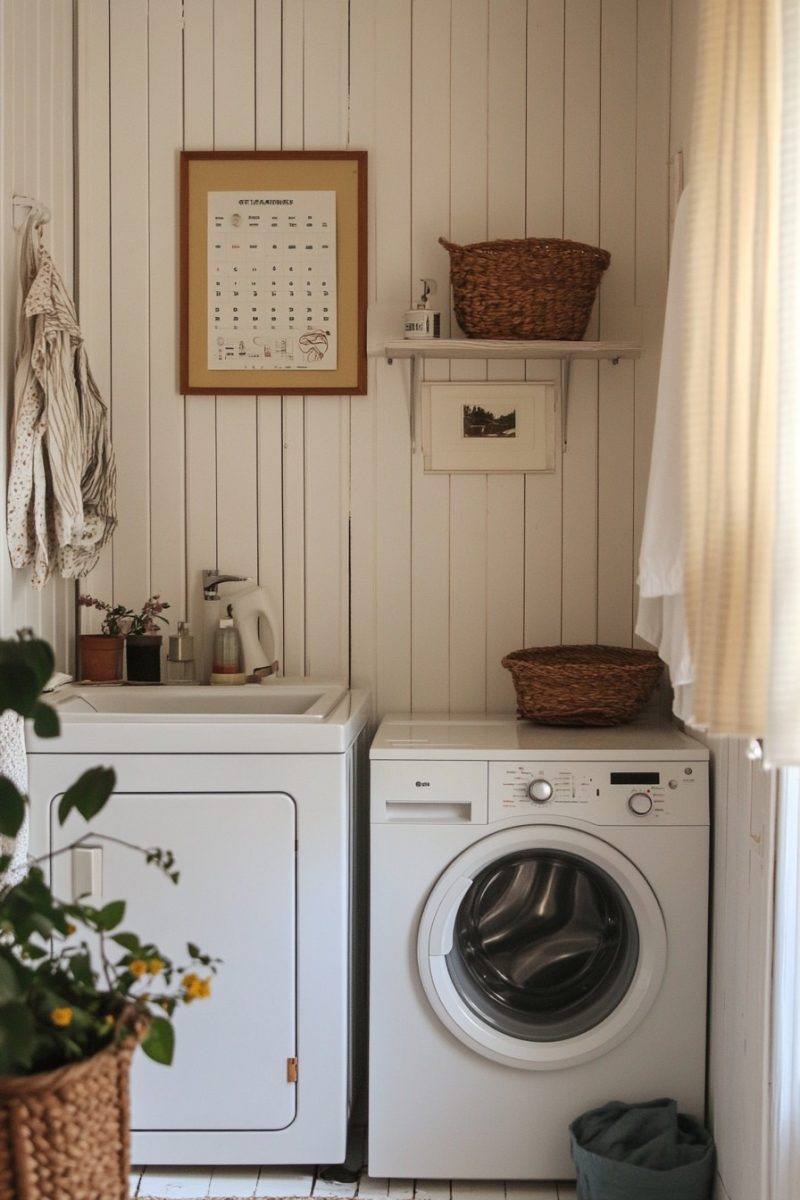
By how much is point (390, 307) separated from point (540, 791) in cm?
125

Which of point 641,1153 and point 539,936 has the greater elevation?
point 539,936

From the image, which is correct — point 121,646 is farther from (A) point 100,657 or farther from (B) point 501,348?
(B) point 501,348

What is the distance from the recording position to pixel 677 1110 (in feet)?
7.98

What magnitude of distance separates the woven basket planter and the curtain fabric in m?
0.84

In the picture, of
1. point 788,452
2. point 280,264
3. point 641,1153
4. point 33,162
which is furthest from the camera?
point 280,264

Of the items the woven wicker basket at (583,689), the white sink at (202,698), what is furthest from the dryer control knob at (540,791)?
the white sink at (202,698)

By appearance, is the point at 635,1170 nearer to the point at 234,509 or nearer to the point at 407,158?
the point at 234,509

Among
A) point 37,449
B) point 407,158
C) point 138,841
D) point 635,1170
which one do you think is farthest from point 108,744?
point 407,158

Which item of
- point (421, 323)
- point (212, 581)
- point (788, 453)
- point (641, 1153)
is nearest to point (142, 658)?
point (212, 581)

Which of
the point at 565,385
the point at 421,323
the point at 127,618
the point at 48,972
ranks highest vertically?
the point at 421,323

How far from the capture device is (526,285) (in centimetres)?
277

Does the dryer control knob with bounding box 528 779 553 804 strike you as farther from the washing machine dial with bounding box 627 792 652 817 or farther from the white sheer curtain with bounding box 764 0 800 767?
the white sheer curtain with bounding box 764 0 800 767

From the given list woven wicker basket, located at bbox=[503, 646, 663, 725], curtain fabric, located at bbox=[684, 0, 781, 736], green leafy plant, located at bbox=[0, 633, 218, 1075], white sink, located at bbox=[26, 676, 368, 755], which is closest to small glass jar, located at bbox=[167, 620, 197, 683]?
white sink, located at bbox=[26, 676, 368, 755]

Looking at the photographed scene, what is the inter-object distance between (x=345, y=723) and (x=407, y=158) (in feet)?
4.67
